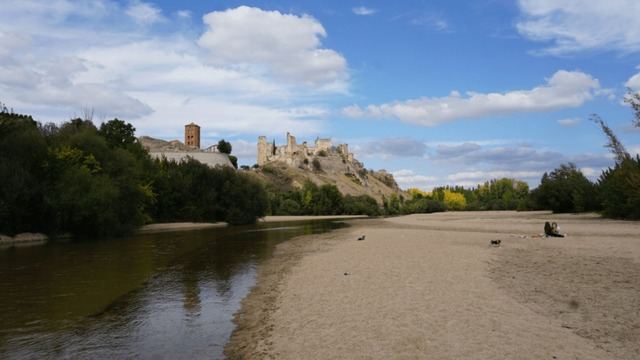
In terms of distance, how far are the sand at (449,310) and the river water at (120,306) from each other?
36.8 inches

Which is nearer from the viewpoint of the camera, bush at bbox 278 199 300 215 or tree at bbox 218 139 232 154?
bush at bbox 278 199 300 215

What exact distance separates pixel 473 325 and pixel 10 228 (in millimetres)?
40717

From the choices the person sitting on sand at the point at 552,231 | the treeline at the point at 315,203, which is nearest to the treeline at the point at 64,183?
the person sitting on sand at the point at 552,231

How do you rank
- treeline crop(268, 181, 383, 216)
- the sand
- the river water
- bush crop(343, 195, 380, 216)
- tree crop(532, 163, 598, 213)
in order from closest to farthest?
the sand → the river water → tree crop(532, 163, 598, 213) → treeline crop(268, 181, 383, 216) → bush crop(343, 195, 380, 216)

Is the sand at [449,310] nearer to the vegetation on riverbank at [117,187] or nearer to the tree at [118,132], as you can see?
the vegetation on riverbank at [117,187]

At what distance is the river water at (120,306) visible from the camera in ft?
29.9

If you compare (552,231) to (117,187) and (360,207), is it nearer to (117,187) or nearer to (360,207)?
(117,187)

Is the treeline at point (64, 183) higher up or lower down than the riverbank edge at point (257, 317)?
higher up

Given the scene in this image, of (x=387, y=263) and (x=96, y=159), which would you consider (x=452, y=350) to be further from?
(x=96, y=159)

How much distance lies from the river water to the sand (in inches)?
36.8

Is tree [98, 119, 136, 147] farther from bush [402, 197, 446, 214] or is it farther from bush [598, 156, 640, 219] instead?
bush [402, 197, 446, 214]

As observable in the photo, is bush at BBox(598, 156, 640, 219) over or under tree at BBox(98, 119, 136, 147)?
under

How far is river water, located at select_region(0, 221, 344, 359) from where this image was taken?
9.12 meters

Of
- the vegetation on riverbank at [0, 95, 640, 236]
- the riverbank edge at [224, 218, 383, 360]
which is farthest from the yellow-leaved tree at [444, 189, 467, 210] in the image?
the riverbank edge at [224, 218, 383, 360]
